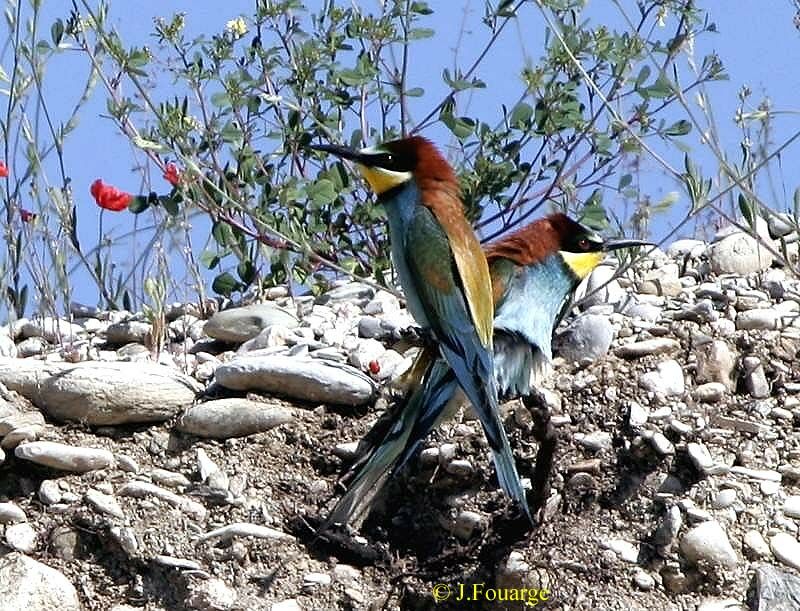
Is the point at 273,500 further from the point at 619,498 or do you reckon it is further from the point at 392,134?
the point at 392,134

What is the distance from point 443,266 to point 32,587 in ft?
3.54

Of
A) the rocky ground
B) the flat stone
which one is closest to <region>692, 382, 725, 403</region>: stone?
the rocky ground

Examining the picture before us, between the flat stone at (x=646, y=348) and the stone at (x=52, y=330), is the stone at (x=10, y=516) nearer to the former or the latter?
the stone at (x=52, y=330)

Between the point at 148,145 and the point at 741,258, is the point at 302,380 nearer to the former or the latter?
the point at 148,145

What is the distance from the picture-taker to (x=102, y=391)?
4113mm

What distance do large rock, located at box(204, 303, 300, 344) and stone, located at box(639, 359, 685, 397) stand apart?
96 cm

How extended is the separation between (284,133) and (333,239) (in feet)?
1.12

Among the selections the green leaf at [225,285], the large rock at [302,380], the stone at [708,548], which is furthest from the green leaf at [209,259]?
the stone at [708,548]

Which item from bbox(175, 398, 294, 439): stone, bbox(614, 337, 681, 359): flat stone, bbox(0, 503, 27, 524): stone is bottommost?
bbox(0, 503, 27, 524): stone

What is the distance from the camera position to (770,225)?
5.02m

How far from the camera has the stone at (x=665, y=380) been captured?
412 centimetres

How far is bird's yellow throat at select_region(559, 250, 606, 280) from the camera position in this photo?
4125 millimetres

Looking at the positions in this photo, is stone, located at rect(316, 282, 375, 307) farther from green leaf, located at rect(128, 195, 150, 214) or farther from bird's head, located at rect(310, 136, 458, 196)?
bird's head, located at rect(310, 136, 458, 196)
